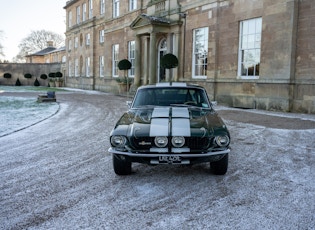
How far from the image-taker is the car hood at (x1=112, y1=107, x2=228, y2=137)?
4477 mm

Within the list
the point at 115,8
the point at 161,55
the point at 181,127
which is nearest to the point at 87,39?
the point at 115,8

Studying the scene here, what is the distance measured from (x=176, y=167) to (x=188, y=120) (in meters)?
0.97

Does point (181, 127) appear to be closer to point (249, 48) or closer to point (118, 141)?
point (118, 141)

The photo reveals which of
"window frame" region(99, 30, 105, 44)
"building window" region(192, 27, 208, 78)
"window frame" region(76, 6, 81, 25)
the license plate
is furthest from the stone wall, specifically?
the license plate

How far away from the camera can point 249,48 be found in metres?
15.2

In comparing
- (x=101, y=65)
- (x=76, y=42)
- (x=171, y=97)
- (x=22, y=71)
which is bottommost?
(x=171, y=97)

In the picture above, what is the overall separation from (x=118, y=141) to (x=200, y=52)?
14630 mm

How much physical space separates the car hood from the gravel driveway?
0.75 m

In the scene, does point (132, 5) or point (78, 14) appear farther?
point (78, 14)

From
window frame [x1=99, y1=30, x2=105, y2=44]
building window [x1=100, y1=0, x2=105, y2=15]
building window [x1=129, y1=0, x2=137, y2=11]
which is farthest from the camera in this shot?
window frame [x1=99, y1=30, x2=105, y2=44]

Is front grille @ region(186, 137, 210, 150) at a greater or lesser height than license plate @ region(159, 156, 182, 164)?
greater

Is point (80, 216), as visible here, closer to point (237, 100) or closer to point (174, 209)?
point (174, 209)

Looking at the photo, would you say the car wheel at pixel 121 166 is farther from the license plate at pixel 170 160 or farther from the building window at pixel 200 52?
the building window at pixel 200 52

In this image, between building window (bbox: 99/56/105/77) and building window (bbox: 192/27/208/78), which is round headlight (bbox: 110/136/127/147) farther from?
building window (bbox: 99/56/105/77)
